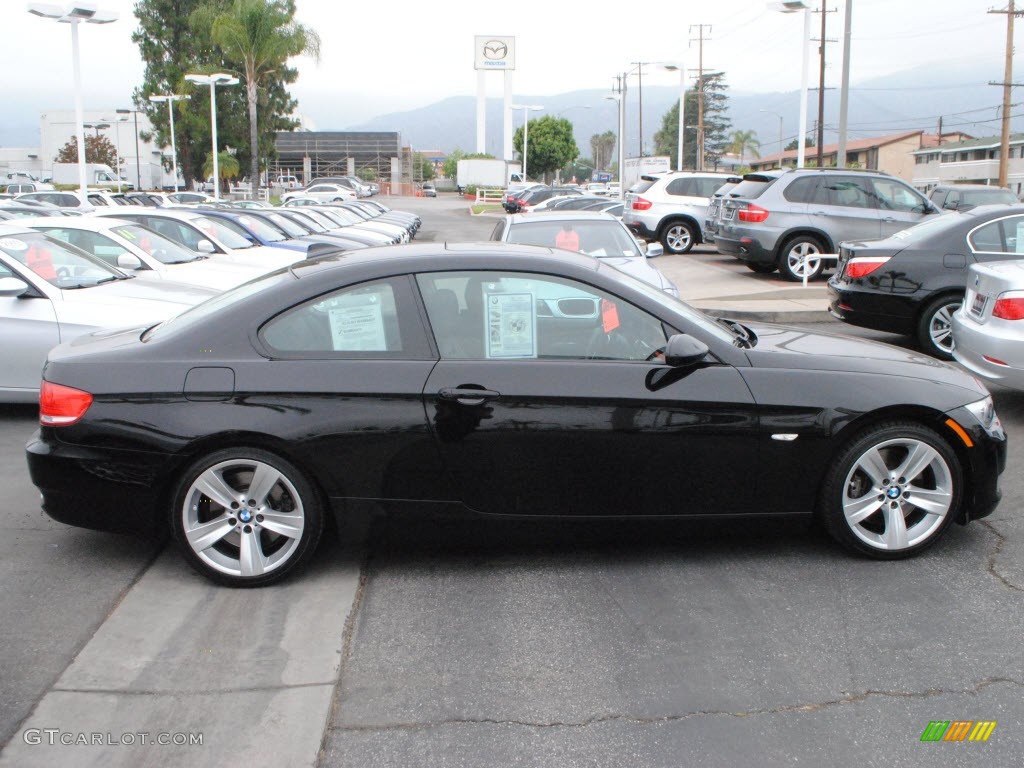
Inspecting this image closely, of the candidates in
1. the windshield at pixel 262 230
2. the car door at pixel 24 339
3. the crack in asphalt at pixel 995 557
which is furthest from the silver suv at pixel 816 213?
the car door at pixel 24 339

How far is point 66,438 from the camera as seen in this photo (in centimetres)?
453

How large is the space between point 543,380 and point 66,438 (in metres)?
2.14

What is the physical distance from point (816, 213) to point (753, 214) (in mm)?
986

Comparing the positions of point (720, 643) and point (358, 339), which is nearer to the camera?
point (720, 643)

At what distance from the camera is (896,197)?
16219mm

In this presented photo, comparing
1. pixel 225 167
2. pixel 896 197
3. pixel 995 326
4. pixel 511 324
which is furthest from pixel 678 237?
pixel 225 167

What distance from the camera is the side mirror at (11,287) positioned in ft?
24.9

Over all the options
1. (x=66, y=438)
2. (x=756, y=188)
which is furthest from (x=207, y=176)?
(x=66, y=438)

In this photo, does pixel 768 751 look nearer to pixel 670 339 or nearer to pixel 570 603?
pixel 570 603

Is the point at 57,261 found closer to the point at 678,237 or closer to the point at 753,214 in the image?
the point at 753,214

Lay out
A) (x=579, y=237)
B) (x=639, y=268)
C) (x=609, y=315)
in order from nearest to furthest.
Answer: (x=609, y=315) → (x=639, y=268) → (x=579, y=237)

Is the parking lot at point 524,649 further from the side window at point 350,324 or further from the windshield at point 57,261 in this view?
the windshield at point 57,261

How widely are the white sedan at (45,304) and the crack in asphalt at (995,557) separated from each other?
5.59m

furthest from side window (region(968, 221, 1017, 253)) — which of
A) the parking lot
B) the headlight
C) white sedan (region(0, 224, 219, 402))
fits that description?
white sedan (region(0, 224, 219, 402))
